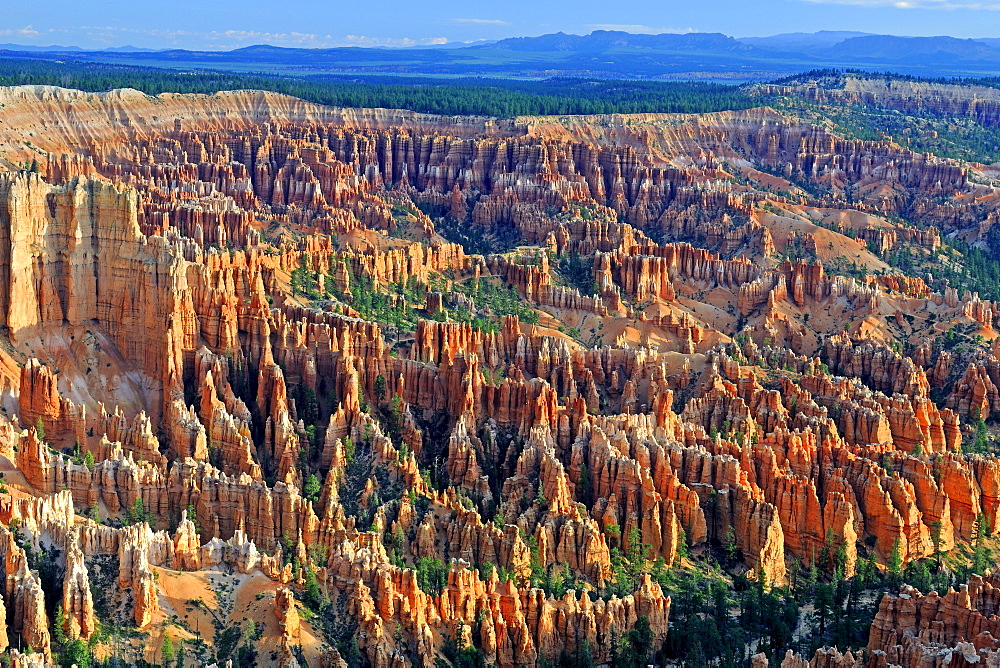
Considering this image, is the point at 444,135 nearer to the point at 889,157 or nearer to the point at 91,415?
the point at 889,157

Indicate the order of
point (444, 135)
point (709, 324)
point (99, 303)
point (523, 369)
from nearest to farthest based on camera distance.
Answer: point (99, 303) < point (523, 369) < point (709, 324) < point (444, 135)

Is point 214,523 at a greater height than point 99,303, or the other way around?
point 99,303

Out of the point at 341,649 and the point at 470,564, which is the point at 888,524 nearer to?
the point at 470,564

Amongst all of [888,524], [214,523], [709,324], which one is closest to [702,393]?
[888,524]

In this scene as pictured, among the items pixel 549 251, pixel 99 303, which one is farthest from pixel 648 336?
pixel 99 303

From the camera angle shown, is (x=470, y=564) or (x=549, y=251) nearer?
(x=470, y=564)

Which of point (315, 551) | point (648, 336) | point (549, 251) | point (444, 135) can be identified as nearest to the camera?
point (315, 551)
